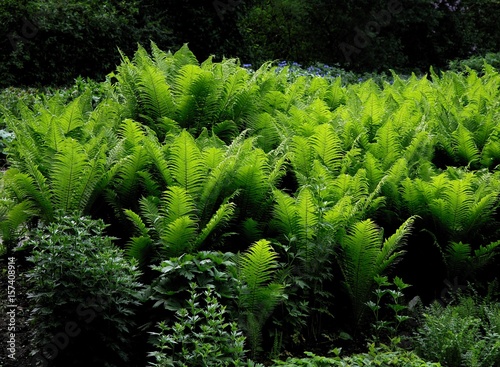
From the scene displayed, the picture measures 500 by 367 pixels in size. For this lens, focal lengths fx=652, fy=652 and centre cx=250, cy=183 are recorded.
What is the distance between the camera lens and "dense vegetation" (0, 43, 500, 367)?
396 centimetres

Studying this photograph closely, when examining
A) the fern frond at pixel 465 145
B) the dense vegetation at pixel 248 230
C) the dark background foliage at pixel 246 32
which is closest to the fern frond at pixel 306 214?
the dense vegetation at pixel 248 230

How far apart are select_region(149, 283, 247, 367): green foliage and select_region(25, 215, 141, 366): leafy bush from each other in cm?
32

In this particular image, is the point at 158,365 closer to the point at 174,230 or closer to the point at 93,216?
the point at 174,230

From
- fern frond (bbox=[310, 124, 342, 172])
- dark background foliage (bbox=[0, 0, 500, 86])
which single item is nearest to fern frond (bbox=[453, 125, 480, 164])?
fern frond (bbox=[310, 124, 342, 172])

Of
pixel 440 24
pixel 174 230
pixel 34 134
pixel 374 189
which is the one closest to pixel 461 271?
pixel 374 189

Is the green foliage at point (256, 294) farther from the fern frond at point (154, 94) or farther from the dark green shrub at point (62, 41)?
the dark green shrub at point (62, 41)

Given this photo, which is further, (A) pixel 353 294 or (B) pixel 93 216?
(B) pixel 93 216

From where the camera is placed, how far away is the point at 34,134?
5391mm

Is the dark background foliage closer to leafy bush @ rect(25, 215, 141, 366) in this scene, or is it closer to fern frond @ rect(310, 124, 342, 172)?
fern frond @ rect(310, 124, 342, 172)

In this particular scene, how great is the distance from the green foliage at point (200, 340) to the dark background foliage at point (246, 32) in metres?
9.13

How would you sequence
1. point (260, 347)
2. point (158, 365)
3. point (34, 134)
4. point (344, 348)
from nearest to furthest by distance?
point (158, 365), point (260, 347), point (344, 348), point (34, 134)

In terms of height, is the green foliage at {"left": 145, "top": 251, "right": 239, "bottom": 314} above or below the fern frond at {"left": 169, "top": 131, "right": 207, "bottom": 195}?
below

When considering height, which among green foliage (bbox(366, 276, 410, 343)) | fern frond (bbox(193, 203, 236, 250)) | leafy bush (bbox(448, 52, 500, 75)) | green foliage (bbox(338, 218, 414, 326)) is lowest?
green foliage (bbox(366, 276, 410, 343))

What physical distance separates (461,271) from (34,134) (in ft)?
11.9
